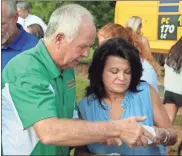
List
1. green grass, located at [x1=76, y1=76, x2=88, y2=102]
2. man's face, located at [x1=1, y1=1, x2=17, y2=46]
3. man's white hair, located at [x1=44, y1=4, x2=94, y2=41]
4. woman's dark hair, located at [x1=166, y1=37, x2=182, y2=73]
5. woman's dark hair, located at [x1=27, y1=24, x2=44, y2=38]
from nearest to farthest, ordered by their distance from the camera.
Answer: man's white hair, located at [x1=44, y1=4, x2=94, y2=41]
green grass, located at [x1=76, y1=76, x2=88, y2=102]
man's face, located at [x1=1, y1=1, x2=17, y2=46]
woman's dark hair, located at [x1=166, y1=37, x2=182, y2=73]
woman's dark hair, located at [x1=27, y1=24, x2=44, y2=38]

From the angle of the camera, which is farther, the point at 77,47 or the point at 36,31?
the point at 36,31

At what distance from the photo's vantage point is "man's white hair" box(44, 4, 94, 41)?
2076 millimetres

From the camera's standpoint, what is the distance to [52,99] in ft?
6.62

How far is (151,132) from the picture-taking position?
2.16 meters

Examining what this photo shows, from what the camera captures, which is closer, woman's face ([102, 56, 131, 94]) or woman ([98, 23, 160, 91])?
woman's face ([102, 56, 131, 94])

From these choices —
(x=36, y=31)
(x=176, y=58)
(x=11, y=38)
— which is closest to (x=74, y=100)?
(x=11, y=38)

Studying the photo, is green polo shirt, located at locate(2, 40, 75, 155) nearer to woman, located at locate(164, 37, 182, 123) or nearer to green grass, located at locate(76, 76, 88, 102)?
green grass, located at locate(76, 76, 88, 102)

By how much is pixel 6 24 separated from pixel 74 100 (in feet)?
3.69

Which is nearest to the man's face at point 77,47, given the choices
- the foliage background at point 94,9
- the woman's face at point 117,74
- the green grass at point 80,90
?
the woman's face at point 117,74

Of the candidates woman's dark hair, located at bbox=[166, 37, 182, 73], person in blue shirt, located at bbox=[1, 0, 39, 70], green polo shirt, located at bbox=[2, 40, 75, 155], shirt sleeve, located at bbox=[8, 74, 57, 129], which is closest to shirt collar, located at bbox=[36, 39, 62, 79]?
green polo shirt, located at bbox=[2, 40, 75, 155]

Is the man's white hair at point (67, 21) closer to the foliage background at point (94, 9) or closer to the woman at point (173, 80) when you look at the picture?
the woman at point (173, 80)

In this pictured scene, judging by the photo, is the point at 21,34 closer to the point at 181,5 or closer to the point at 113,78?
the point at 113,78

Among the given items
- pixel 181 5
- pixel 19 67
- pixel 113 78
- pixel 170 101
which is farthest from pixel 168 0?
pixel 19 67

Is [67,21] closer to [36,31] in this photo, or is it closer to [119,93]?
[119,93]
